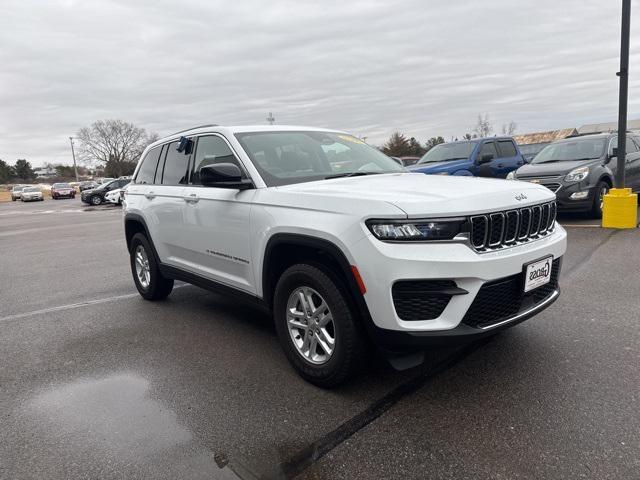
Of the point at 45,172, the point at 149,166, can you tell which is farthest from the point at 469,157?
the point at 45,172

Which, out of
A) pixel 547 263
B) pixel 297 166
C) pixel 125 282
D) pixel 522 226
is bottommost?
pixel 125 282

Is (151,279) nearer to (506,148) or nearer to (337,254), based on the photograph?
(337,254)

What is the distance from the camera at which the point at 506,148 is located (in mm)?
→ 13352

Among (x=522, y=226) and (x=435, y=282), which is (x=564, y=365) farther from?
(x=435, y=282)

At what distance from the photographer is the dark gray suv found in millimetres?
9180

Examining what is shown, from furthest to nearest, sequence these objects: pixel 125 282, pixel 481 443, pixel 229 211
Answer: pixel 125 282, pixel 229 211, pixel 481 443

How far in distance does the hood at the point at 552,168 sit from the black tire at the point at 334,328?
7.64m

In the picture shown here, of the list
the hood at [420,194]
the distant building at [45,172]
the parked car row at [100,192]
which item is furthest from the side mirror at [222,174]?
the distant building at [45,172]

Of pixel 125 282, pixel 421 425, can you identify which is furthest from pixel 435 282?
pixel 125 282

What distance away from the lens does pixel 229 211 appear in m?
3.93

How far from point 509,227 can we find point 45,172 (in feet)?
444

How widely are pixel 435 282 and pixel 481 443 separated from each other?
0.88 meters

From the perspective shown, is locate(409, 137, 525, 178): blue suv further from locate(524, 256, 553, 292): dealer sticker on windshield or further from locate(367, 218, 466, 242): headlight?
locate(367, 218, 466, 242): headlight

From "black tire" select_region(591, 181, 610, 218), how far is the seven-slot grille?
6.91 m
